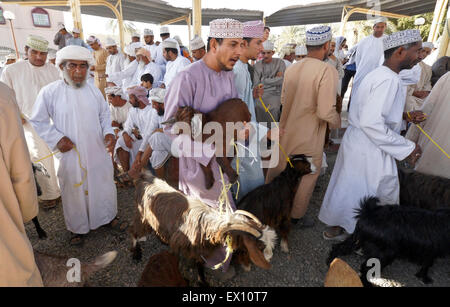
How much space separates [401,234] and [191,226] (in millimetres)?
2157

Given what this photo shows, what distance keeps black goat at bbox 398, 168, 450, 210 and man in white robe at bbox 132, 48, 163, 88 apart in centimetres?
559

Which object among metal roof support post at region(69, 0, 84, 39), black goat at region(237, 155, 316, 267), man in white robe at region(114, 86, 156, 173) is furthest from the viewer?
metal roof support post at region(69, 0, 84, 39)

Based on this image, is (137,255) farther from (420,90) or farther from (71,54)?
(420,90)

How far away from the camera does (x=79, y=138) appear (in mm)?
3068

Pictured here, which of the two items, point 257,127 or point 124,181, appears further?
point 124,181

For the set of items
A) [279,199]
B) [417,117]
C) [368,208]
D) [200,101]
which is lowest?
[279,199]

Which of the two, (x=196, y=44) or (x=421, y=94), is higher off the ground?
(x=196, y=44)

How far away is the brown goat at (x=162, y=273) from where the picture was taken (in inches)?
89.9

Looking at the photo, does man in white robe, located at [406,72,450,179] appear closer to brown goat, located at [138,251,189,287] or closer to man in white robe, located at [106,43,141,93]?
brown goat, located at [138,251,189,287]

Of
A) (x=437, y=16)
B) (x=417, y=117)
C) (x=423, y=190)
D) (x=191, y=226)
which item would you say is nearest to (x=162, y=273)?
(x=191, y=226)

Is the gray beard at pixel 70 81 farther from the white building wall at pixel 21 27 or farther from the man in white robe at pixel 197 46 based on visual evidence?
the white building wall at pixel 21 27

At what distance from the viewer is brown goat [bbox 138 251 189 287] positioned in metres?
2.28

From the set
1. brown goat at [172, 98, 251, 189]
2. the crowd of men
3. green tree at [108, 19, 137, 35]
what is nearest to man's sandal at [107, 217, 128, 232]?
the crowd of men
